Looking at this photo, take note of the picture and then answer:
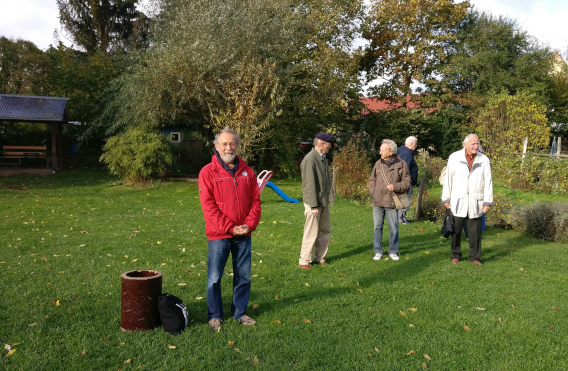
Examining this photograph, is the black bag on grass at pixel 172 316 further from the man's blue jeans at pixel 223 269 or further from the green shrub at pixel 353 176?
the green shrub at pixel 353 176

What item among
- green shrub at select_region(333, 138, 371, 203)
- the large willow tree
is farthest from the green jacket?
the large willow tree

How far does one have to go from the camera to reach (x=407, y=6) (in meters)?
29.2

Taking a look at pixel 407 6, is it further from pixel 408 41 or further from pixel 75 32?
pixel 75 32

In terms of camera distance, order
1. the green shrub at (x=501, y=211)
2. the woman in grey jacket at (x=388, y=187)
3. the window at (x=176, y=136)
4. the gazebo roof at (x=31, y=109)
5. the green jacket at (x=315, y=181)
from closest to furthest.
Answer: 1. the green jacket at (x=315, y=181)
2. the woman in grey jacket at (x=388, y=187)
3. the green shrub at (x=501, y=211)
4. the gazebo roof at (x=31, y=109)
5. the window at (x=176, y=136)

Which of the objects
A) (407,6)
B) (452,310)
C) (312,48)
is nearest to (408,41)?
(407,6)

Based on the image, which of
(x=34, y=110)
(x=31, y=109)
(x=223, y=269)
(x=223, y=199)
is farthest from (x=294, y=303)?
(x=31, y=109)

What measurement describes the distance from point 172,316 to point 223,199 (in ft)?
3.92

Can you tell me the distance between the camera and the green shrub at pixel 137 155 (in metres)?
17.2

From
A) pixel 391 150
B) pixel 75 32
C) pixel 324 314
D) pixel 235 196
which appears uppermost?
pixel 75 32

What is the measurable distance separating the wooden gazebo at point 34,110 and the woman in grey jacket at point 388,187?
19314mm

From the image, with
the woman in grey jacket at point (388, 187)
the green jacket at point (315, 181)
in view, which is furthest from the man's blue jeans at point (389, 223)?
the green jacket at point (315, 181)

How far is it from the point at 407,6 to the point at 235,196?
28780 millimetres

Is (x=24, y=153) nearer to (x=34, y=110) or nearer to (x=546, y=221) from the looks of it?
(x=34, y=110)

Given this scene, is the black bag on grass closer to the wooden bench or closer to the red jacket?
the red jacket
